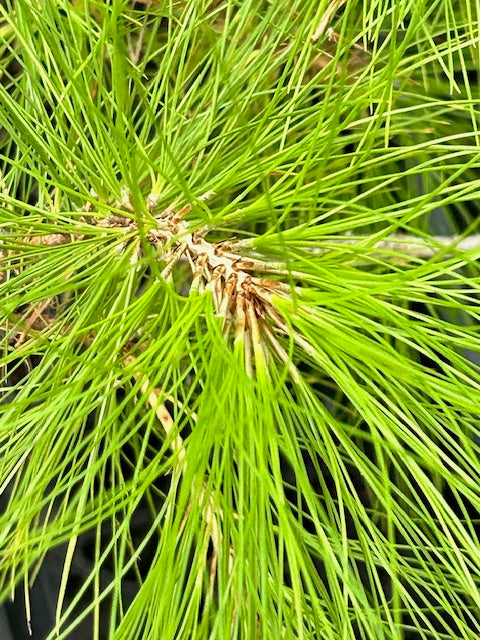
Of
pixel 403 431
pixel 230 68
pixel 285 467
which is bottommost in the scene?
pixel 285 467

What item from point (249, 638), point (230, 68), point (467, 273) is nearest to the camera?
point (249, 638)

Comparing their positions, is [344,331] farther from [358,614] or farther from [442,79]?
[442,79]

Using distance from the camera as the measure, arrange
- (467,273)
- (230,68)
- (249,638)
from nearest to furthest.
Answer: (249,638) → (230,68) → (467,273)

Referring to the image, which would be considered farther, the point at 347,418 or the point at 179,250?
the point at 347,418

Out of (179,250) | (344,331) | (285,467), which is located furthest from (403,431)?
(285,467)

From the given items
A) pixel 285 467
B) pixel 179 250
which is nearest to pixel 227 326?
pixel 179 250

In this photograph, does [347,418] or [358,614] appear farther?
[347,418]

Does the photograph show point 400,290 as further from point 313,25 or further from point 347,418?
point 347,418

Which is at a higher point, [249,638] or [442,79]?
[442,79]

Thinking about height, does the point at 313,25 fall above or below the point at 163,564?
above
